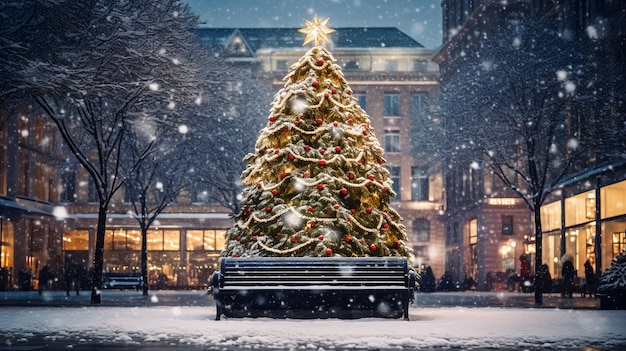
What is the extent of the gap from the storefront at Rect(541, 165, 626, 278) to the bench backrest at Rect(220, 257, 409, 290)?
2143 cm

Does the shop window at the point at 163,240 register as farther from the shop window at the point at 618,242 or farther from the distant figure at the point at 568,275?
the shop window at the point at 618,242

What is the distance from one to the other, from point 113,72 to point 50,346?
14.3 meters

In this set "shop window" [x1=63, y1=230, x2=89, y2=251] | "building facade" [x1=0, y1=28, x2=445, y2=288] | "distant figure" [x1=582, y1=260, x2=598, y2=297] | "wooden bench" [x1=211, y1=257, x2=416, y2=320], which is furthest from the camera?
"shop window" [x1=63, y1=230, x2=89, y2=251]

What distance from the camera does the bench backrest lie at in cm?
1595

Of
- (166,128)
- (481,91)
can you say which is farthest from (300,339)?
(481,91)

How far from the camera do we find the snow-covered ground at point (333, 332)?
37.0ft

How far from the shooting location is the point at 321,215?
58.4 ft

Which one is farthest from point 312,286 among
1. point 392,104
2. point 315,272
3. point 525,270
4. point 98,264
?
point 392,104

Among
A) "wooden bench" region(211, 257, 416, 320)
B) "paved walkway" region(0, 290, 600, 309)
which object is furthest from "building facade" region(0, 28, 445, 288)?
"wooden bench" region(211, 257, 416, 320)

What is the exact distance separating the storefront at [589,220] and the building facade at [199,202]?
423 inches

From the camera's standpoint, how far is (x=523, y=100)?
31906 millimetres

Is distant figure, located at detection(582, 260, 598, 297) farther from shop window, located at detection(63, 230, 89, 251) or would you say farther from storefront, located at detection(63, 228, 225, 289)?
shop window, located at detection(63, 230, 89, 251)

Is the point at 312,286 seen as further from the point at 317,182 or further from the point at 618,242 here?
the point at 618,242

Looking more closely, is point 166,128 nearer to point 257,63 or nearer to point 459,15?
point 459,15
